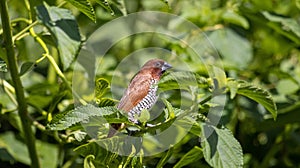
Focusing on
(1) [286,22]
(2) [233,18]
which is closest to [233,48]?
(2) [233,18]

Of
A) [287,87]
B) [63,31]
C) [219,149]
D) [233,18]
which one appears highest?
[63,31]

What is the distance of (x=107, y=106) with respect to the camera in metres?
0.85

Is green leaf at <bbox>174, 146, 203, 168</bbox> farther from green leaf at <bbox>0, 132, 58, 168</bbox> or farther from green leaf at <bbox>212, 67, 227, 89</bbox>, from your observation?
green leaf at <bbox>0, 132, 58, 168</bbox>

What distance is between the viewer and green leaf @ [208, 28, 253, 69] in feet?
5.35

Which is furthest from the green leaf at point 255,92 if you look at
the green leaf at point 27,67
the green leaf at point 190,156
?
the green leaf at point 27,67

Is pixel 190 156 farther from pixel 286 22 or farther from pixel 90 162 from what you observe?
pixel 286 22

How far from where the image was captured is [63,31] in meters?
1.04

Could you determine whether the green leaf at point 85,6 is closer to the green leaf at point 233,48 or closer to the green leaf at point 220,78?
the green leaf at point 220,78

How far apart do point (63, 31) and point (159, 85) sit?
0.23 meters

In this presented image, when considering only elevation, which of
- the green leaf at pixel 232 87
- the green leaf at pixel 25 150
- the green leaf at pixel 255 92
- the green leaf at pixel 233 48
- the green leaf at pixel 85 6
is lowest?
the green leaf at pixel 25 150

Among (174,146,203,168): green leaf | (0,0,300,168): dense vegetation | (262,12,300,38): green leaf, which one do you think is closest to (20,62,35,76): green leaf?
(0,0,300,168): dense vegetation

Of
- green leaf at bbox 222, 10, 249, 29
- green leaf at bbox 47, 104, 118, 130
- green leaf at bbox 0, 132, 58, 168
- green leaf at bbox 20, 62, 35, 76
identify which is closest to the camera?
green leaf at bbox 47, 104, 118, 130

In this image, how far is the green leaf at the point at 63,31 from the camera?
3.36 feet

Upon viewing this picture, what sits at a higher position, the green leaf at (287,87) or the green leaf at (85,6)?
the green leaf at (85,6)
